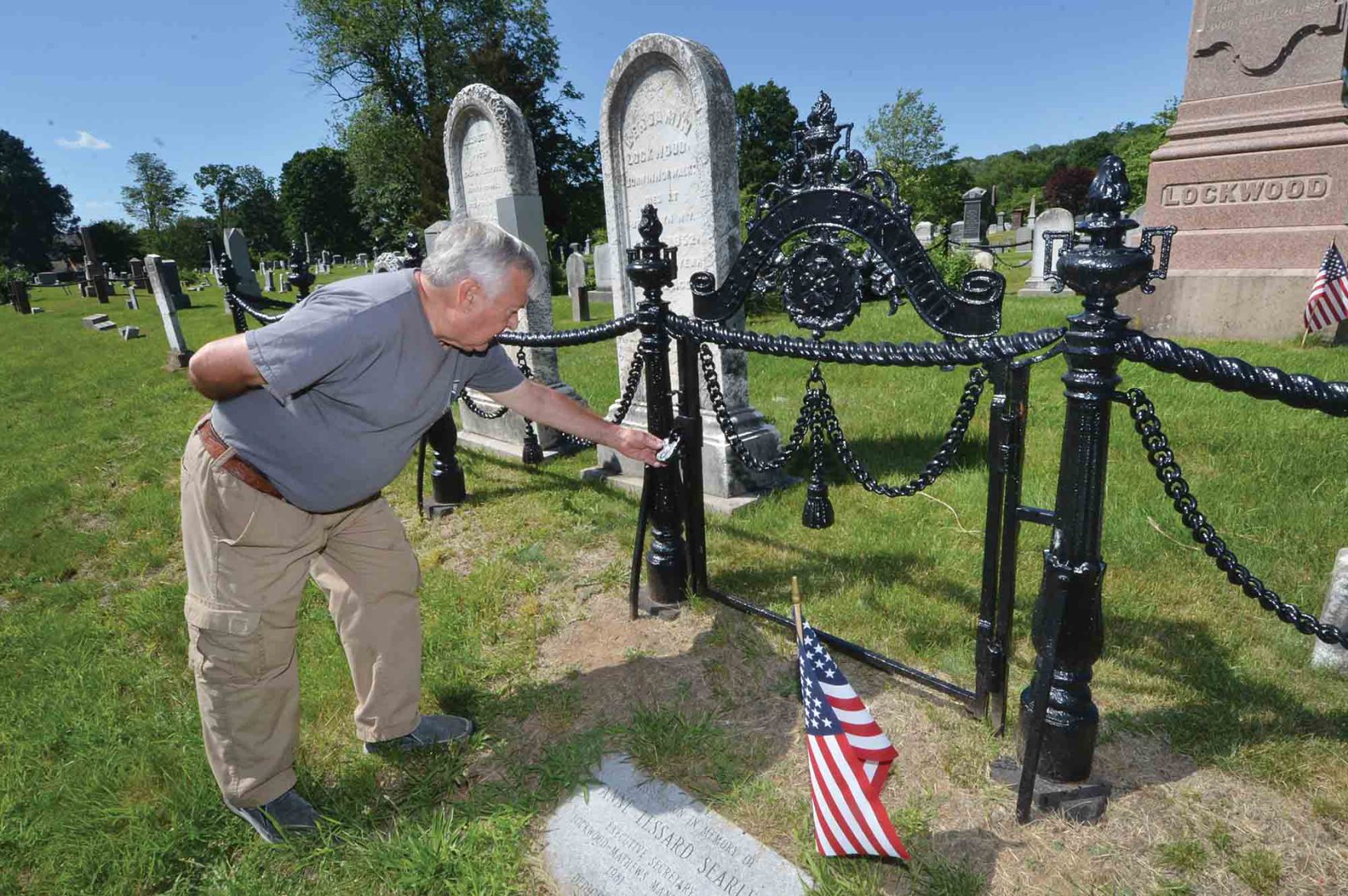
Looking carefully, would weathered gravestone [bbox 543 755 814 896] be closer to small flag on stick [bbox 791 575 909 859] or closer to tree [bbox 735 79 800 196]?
small flag on stick [bbox 791 575 909 859]

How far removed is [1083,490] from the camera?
187 centimetres

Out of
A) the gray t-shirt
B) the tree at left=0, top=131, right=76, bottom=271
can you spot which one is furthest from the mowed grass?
the tree at left=0, top=131, right=76, bottom=271

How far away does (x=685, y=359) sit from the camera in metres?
2.90

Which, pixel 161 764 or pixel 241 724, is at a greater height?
pixel 241 724

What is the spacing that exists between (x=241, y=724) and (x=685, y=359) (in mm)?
1927

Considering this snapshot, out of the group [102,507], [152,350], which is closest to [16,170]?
[152,350]

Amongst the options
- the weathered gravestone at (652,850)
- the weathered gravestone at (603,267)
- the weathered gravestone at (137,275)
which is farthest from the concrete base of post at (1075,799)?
the weathered gravestone at (137,275)

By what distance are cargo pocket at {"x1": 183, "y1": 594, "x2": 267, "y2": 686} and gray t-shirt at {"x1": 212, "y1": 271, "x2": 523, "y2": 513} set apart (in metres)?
0.37

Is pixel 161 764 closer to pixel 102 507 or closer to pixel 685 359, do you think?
pixel 685 359

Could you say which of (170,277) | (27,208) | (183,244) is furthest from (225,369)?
(27,208)

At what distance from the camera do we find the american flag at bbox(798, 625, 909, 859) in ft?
5.77

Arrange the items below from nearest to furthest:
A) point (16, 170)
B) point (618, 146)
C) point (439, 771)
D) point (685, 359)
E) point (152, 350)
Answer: point (439, 771)
point (685, 359)
point (618, 146)
point (152, 350)
point (16, 170)

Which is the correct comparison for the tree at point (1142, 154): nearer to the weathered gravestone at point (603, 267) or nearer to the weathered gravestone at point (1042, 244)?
the weathered gravestone at point (1042, 244)

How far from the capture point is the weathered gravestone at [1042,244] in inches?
529
